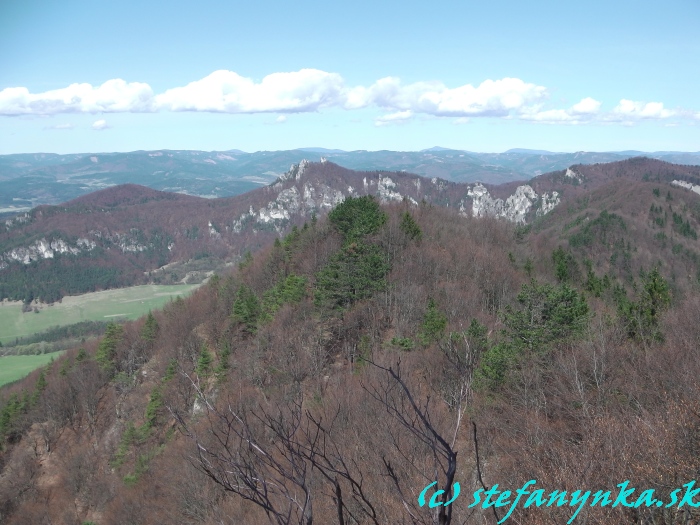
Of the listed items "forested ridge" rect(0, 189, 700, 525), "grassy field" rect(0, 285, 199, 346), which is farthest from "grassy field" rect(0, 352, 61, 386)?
"forested ridge" rect(0, 189, 700, 525)

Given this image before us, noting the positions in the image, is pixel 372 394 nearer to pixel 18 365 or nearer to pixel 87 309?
pixel 18 365

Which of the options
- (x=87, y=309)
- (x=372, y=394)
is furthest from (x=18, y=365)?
(x=372, y=394)

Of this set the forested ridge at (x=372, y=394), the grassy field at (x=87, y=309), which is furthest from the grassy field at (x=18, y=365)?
the forested ridge at (x=372, y=394)

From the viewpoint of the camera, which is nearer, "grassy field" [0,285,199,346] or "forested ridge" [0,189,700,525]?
"forested ridge" [0,189,700,525]

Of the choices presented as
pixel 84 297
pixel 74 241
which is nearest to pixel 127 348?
pixel 84 297

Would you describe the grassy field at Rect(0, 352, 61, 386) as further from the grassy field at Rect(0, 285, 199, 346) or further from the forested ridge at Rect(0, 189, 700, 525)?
the forested ridge at Rect(0, 189, 700, 525)

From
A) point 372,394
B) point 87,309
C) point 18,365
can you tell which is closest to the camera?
point 372,394

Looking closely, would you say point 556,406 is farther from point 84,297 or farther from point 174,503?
point 84,297
